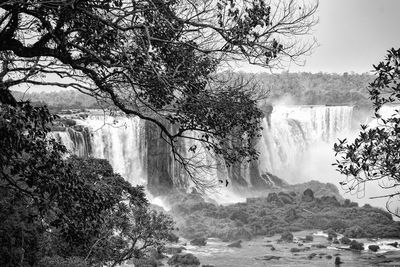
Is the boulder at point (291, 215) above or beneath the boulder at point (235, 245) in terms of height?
above

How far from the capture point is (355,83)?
9844cm

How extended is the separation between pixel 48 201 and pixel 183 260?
16.7 m

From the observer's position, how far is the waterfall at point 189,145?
29203mm

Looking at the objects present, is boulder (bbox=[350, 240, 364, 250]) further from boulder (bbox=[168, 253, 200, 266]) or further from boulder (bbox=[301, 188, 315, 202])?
boulder (bbox=[301, 188, 315, 202])

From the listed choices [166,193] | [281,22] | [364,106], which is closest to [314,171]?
[364,106]

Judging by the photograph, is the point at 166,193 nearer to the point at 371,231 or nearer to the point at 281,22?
the point at 371,231

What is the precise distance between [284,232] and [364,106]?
29844mm

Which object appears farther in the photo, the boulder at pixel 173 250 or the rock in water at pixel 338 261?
the boulder at pixel 173 250

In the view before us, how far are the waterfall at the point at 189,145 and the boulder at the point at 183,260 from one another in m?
3.81

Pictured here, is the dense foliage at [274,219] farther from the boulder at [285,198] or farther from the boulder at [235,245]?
the boulder at [235,245]

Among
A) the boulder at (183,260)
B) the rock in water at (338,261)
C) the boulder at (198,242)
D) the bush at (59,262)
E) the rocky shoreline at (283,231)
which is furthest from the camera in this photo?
the boulder at (198,242)

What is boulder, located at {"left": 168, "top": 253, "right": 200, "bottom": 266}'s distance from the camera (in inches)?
881

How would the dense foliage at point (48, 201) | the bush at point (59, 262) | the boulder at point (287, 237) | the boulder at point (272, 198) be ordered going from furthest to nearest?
the boulder at point (272, 198) < the boulder at point (287, 237) < the bush at point (59, 262) < the dense foliage at point (48, 201)

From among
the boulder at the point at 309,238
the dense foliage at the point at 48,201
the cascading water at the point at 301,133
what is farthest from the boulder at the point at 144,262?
the cascading water at the point at 301,133
